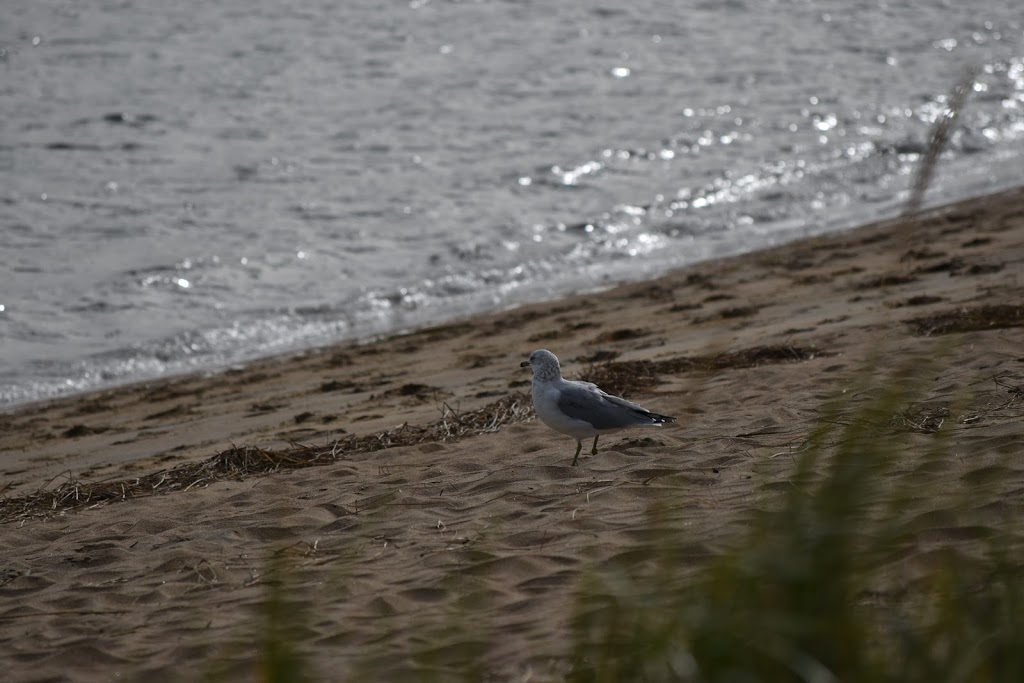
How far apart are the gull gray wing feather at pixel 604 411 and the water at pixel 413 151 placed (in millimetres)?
6012

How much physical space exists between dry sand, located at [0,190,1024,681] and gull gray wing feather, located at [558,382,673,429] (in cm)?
22

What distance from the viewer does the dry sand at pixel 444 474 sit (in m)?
4.04

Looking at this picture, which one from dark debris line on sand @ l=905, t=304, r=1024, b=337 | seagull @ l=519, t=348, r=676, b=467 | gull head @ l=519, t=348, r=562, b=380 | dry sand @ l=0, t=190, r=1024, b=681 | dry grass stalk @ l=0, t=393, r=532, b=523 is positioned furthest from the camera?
dark debris line on sand @ l=905, t=304, r=1024, b=337

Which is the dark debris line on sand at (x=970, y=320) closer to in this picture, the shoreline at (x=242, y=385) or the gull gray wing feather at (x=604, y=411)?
the shoreline at (x=242, y=385)

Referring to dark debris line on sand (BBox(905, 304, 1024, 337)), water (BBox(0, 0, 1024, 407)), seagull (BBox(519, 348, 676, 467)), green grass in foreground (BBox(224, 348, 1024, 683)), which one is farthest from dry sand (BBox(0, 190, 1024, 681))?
water (BBox(0, 0, 1024, 407))

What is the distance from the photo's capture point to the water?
1244cm

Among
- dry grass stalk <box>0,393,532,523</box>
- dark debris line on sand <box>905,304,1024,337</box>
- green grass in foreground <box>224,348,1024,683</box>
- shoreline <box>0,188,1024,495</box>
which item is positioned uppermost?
green grass in foreground <box>224,348,1024,683</box>

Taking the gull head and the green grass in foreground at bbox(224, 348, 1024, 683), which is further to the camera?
the gull head

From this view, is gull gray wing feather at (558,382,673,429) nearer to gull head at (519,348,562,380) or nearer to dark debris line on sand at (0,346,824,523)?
gull head at (519,348,562,380)

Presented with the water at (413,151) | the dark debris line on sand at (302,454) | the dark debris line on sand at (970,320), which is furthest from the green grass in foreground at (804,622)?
the water at (413,151)

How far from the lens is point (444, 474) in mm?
5820

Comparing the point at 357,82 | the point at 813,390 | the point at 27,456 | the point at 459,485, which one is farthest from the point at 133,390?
the point at 357,82

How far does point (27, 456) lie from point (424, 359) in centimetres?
322

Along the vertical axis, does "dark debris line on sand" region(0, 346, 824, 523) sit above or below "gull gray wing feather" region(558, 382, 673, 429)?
below
